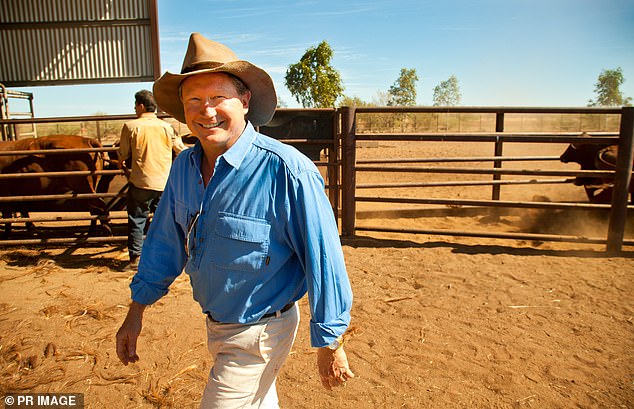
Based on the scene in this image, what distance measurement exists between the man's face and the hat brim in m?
0.05

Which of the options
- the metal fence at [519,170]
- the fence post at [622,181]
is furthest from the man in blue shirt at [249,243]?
the fence post at [622,181]

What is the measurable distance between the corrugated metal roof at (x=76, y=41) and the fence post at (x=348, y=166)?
5.01 m

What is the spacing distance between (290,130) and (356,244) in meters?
1.94

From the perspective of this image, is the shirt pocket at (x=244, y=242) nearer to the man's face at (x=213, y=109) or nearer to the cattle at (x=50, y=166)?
the man's face at (x=213, y=109)

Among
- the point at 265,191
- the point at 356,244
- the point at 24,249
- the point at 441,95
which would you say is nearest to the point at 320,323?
the point at 265,191

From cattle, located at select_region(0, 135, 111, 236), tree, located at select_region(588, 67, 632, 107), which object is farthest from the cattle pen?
tree, located at select_region(588, 67, 632, 107)

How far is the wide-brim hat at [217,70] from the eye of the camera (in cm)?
174

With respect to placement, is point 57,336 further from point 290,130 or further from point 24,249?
point 290,130

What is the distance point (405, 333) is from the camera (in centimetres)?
369

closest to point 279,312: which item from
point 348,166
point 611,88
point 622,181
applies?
point 348,166

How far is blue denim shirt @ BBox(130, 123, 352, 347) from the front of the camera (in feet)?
5.32

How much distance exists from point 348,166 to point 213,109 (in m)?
4.47

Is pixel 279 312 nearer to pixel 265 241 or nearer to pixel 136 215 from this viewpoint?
pixel 265 241

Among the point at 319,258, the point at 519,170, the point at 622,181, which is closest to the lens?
the point at 319,258
